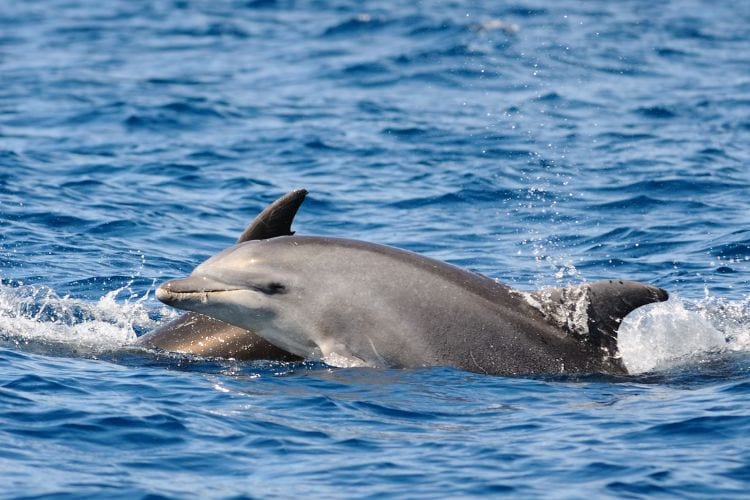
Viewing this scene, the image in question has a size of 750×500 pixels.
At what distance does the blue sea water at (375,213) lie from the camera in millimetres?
10094

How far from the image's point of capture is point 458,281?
39.3 feet

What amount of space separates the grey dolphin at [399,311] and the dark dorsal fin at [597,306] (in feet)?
0.04

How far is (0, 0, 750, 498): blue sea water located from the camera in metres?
10.1

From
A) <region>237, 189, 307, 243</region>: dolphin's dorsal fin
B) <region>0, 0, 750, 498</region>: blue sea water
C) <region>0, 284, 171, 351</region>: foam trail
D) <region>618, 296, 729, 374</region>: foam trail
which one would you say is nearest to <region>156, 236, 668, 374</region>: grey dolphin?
<region>0, 0, 750, 498</region>: blue sea water

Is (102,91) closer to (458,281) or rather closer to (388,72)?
(388,72)

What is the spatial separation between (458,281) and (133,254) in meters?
7.22

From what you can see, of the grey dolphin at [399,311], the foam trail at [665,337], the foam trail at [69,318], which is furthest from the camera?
the foam trail at [69,318]

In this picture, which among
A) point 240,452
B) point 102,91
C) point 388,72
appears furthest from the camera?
point 388,72

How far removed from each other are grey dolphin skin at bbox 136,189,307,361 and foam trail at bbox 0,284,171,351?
22.8 inches

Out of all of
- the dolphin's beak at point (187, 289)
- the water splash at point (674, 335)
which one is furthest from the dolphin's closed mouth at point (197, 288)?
the water splash at point (674, 335)

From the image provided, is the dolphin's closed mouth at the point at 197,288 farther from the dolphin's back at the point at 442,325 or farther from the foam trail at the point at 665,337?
the foam trail at the point at 665,337

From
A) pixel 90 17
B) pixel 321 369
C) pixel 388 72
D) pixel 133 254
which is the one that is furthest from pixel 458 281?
pixel 90 17

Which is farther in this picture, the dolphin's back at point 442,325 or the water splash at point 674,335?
the water splash at point 674,335

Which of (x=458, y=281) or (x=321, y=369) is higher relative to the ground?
(x=458, y=281)
